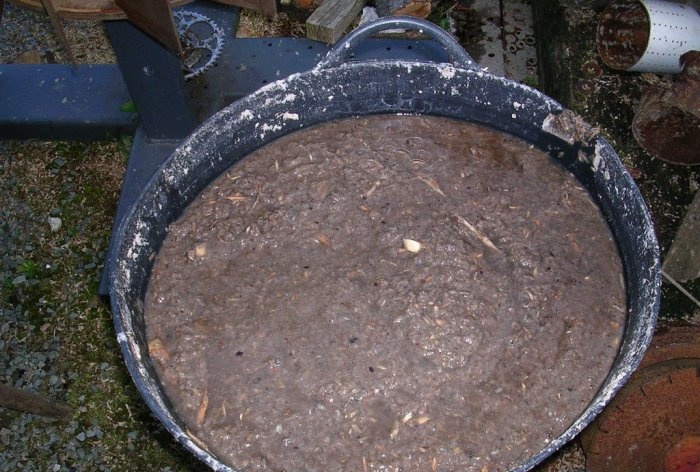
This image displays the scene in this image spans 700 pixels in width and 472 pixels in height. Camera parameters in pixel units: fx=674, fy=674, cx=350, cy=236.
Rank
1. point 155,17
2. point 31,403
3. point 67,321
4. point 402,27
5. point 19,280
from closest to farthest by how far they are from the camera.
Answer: point 155,17 < point 402,27 < point 31,403 < point 67,321 < point 19,280

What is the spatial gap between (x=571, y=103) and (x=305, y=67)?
150 centimetres

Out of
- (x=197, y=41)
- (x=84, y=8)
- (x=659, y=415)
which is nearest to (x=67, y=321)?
(x=197, y=41)

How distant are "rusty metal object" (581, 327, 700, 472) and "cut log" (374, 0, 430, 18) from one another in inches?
98.8

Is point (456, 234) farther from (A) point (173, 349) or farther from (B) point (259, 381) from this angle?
(A) point (173, 349)

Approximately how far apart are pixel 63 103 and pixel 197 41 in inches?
34.3

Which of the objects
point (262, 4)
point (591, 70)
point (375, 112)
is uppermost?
point (262, 4)

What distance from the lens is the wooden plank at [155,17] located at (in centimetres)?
197

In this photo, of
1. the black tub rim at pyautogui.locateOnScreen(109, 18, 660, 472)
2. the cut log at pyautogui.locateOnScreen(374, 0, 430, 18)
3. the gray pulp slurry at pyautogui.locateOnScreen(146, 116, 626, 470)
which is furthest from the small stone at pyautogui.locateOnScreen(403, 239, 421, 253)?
the cut log at pyautogui.locateOnScreen(374, 0, 430, 18)

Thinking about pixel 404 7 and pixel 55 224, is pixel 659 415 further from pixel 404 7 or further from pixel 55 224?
pixel 55 224

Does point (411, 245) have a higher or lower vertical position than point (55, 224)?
higher

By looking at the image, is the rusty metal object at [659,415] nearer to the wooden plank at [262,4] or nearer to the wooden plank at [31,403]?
the wooden plank at [262,4]

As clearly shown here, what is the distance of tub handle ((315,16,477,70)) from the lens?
2.24 metres

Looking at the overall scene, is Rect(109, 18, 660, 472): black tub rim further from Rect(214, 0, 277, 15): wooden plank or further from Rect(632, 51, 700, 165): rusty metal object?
Rect(632, 51, 700, 165): rusty metal object

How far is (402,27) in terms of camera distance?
2.29 meters
